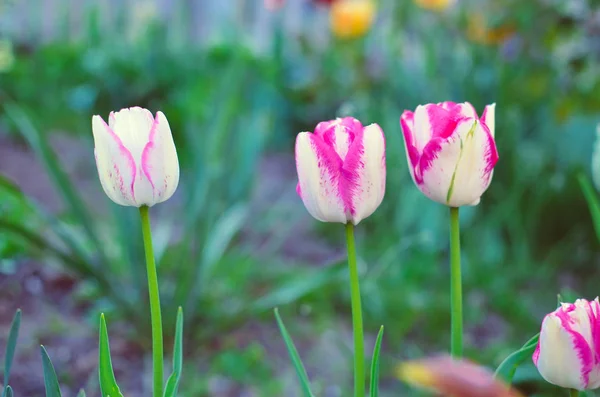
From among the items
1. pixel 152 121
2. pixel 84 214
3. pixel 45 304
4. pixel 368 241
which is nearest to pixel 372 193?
pixel 152 121

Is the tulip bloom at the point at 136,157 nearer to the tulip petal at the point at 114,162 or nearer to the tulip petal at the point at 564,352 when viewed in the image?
the tulip petal at the point at 114,162

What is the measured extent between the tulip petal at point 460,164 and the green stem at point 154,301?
10.6 inches

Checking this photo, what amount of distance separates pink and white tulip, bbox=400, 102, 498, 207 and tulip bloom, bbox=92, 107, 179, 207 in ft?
0.78

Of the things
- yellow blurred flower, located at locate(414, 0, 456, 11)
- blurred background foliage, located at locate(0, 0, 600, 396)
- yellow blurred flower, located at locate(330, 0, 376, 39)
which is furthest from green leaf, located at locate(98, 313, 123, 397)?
yellow blurred flower, located at locate(330, 0, 376, 39)

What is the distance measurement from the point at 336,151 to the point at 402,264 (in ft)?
4.19

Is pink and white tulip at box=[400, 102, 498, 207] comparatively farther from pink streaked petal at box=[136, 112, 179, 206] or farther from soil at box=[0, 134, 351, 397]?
soil at box=[0, 134, 351, 397]

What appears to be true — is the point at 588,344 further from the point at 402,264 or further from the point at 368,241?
the point at 368,241

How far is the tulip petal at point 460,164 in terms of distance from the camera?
643mm

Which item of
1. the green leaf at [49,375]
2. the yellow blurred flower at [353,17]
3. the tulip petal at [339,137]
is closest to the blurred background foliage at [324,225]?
the yellow blurred flower at [353,17]

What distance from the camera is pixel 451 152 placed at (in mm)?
646

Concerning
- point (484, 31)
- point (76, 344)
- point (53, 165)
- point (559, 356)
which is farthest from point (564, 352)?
point (484, 31)

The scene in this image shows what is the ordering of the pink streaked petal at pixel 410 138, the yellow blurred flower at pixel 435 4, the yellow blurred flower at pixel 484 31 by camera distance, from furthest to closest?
the yellow blurred flower at pixel 435 4
the yellow blurred flower at pixel 484 31
the pink streaked petal at pixel 410 138

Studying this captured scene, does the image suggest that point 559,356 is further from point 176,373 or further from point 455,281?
point 176,373

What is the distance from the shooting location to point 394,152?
2088 millimetres
